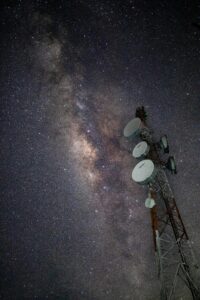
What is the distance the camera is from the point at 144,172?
963cm

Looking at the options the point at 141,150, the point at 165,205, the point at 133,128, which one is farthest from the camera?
the point at 133,128

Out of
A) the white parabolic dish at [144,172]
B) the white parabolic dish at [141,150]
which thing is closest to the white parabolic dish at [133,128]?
the white parabolic dish at [141,150]

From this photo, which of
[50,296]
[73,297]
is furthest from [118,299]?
[50,296]

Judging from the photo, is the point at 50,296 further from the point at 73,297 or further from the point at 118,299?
the point at 118,299

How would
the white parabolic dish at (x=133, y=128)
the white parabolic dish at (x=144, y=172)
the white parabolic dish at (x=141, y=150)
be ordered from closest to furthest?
1. the white parabolic dish at (x=144, y=172)
2. the white parabolic dish at (x=141, y=150)
3. the white parabolic dish at (x=133, y=128)

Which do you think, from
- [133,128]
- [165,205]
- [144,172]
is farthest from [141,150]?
[165,205]

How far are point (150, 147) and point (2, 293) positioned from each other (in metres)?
25.0

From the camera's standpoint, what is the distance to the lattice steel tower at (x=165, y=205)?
338 inches

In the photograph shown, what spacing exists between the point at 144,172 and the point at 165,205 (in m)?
1.56

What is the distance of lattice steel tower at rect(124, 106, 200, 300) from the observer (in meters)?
8.58

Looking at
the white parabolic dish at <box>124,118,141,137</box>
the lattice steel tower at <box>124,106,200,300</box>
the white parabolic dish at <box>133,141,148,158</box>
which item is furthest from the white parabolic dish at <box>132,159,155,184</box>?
the white parabolic dish at <box>124,118,141,137</box>

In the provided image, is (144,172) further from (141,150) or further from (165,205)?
(165,205)

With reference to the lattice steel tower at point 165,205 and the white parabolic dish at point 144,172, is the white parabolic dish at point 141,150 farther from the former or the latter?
the white parabolic dish at point 144,172

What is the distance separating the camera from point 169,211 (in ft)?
30.6
